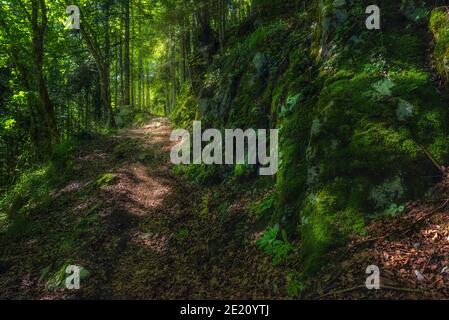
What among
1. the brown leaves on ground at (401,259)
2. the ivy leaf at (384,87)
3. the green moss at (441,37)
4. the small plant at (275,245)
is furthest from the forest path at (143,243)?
the green moss at (441,37)

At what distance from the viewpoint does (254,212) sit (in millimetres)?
7641

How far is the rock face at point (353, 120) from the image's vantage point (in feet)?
18.7

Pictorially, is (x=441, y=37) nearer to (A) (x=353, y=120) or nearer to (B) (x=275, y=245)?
(A) (x=353, y=120)

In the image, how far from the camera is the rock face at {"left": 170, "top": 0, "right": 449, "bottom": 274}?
570 cm

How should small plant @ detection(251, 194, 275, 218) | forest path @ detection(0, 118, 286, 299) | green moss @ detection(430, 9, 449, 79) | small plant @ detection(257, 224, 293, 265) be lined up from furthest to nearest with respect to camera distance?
small plant @ detection(251, 194, 275, 218)
forest path @ detection(0, 118, 286, 299)
green moss @ detection(430, 9, 449, 79)
small plant @ detection(257, 224, 293, 265)

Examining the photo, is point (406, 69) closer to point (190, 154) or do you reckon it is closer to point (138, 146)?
point (190, 154)

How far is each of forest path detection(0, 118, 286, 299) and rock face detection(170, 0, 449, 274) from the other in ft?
3.87

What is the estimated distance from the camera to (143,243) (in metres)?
8.27

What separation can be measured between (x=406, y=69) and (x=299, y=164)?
266cm

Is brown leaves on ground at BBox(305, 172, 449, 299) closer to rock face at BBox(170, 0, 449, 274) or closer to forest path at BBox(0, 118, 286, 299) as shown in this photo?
rock face at BBox(170, 0, 449, 274)

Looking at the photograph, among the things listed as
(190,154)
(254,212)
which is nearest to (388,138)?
(254,212)

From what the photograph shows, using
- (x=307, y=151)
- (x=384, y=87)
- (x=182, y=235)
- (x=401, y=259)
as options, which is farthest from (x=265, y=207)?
(x=384, y=87)

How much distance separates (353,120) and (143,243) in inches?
208

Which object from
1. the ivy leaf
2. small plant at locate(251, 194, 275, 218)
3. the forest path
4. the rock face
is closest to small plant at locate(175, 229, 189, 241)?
the forest path
